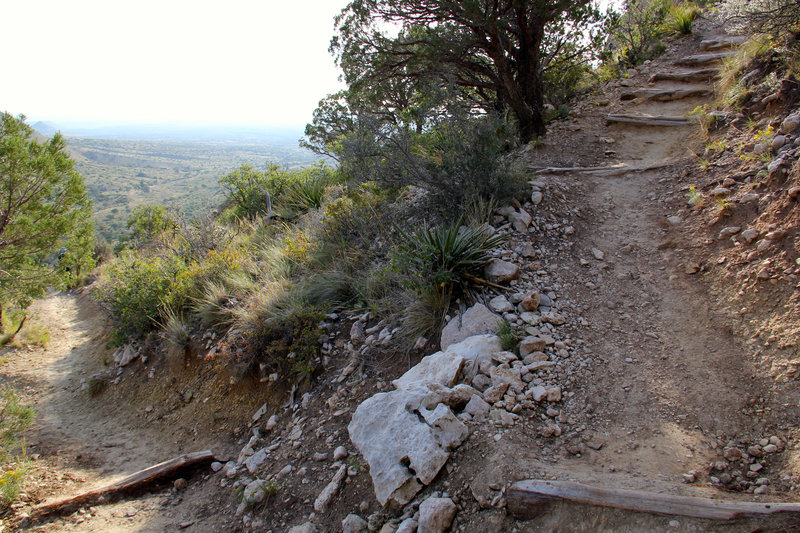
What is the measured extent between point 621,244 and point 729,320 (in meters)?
1.65

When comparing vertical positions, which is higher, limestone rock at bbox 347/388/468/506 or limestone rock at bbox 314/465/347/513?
limestone rock at bbox 347/388/468/506

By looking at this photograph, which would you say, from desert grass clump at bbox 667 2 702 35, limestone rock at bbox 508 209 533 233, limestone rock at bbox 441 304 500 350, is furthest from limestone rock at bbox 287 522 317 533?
desert grass clump at bbox 667 2 702 35

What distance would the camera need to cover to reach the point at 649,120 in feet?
26.1

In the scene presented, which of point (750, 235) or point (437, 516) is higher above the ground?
point (750, 235)

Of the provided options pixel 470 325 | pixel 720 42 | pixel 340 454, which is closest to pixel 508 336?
pixel 470 325

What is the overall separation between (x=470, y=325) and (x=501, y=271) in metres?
0.78

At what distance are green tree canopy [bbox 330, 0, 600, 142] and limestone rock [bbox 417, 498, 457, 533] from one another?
242 inches

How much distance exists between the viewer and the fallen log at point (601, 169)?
624 centimetres

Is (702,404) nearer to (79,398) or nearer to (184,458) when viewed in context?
(184,458)

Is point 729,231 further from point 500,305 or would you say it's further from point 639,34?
point 639,34

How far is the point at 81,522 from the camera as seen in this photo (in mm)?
3625

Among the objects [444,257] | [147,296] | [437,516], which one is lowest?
[437,516]

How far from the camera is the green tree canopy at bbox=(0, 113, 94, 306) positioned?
27.7 feet

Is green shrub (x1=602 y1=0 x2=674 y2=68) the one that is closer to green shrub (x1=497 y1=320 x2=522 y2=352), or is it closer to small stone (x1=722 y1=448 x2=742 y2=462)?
green shrub (x1=497 y1=320 x2=522 y2=352)
